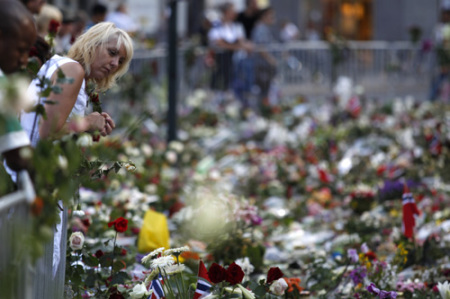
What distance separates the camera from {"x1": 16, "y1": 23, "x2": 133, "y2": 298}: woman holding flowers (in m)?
2.72

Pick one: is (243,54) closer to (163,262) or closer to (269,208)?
(269,208)

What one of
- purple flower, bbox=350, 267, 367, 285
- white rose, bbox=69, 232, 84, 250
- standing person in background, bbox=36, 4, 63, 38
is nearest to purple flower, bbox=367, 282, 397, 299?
purple flower, bbox=350, 267, 367, 285

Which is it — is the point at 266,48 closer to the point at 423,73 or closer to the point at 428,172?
the point at 423,73

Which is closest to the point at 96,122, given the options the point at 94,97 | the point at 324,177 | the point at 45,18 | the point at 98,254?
the point at 94,97

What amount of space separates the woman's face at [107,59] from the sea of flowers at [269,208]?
0.97ft

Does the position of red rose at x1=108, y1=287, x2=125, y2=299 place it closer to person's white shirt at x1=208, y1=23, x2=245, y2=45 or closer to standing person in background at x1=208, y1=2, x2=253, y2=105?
standing person in background at x1=208, y1=2, x2=253, y2=105

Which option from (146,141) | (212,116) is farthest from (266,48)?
(146,141)

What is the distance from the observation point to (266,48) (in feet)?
44.4

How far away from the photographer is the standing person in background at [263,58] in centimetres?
1294

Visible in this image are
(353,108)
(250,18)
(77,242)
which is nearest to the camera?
(77,242)

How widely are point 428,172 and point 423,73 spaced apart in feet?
26.7

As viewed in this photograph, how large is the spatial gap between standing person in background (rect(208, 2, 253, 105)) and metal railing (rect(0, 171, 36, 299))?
10714 mm

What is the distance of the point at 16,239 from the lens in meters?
2.23

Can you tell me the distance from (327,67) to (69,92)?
12210 millimetres
